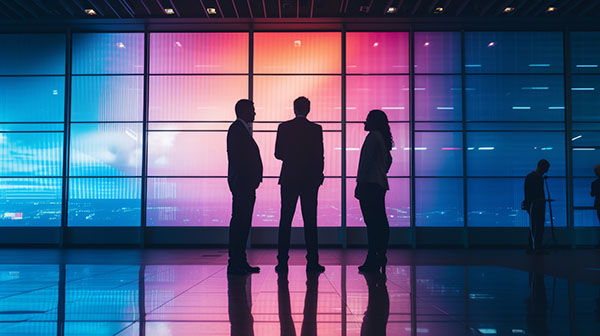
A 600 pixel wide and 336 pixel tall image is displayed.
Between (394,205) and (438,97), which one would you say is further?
(438,97)

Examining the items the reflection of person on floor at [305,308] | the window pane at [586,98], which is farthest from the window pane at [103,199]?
the window pane at [586,98]

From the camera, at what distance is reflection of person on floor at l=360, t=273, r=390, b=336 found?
81.4 inches

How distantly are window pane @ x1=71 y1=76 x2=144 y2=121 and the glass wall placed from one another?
2 centimetres

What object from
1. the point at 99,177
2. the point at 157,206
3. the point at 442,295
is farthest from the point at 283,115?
the point at 442,295

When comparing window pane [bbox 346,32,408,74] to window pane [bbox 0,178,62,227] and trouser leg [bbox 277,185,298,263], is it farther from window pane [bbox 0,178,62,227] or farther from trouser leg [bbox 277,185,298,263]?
window pane [bbox 0,178,62,227]

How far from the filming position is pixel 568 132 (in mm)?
9617

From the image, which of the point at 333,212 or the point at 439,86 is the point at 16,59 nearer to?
the point at 333,212

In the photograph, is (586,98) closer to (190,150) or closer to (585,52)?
(585,52)

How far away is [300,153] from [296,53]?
18.5 ft

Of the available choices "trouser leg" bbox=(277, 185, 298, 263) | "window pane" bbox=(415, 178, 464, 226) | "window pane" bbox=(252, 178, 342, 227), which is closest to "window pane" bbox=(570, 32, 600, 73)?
"window pane" bbox=(415, 178, 464, 226)

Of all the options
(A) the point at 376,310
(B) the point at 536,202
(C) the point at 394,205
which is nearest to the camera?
(A) the point at 376,310

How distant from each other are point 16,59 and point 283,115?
5468 millimetres

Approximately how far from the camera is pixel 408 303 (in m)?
2.79

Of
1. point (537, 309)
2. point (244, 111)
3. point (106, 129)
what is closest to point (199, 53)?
point (106, 129)
